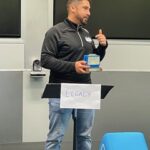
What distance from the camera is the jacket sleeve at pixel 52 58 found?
245 centimetres

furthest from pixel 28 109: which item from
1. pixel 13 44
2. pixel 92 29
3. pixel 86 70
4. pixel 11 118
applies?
pixel 86 70

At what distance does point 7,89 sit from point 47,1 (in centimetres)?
95

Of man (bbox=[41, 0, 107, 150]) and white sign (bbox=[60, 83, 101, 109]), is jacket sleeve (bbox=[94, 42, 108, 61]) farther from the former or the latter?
white sign (bbox=[60, 83, 101, 109])

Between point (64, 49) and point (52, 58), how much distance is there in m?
0.13

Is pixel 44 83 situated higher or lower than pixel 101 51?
lower

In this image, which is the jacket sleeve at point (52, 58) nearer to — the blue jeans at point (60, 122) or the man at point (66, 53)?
the man at point (66, 53)

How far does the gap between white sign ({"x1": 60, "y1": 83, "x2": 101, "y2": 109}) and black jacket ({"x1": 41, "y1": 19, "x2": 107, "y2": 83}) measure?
23 centimetres

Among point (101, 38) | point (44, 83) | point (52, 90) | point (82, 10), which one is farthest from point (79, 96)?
point (44, 83)

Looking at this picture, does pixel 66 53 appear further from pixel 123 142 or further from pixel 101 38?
pixel 123 142

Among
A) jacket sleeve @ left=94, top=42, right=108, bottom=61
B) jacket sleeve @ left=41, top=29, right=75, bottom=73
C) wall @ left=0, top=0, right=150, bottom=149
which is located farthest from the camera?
wall @ left=0, top=0, right=150, bottom=149

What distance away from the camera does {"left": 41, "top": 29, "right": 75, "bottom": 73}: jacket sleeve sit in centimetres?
245

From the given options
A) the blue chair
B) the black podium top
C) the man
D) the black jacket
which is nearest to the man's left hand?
the man

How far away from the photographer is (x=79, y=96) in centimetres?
230

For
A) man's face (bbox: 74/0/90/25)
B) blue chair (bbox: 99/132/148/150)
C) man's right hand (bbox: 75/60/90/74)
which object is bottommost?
blue chair (bbox: 99/132/148/150)
